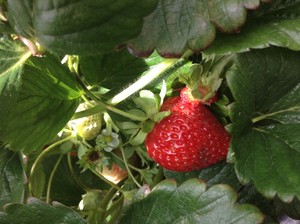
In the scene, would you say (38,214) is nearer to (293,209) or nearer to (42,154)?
(42,154)

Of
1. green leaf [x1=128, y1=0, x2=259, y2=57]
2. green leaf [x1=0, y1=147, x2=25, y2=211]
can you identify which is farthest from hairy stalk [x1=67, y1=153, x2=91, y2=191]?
green leaf [x1=128, y1=0, x2=259, y2=57]

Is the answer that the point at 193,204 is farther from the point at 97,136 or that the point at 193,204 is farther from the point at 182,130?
the point at 97,136

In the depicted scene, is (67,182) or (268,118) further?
(67,182)

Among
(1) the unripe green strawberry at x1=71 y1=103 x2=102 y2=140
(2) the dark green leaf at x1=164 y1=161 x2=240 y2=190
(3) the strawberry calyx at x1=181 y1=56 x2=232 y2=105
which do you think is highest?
(3) the strawberry calyx at x1=181 y1=56 x2=232 y2=105

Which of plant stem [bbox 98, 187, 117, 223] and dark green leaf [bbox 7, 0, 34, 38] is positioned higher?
dark green leaf [bbox 7, 0, 34, 38]

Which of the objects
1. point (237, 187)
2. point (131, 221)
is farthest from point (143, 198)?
point (237, 187)

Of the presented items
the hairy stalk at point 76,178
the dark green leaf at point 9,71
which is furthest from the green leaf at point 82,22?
the hairy stalk at point 76,178

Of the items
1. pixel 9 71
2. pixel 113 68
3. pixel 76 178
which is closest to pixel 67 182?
pixel 76 178

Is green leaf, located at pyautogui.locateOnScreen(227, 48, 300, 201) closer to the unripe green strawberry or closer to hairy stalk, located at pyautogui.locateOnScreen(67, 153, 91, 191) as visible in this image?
the unripe green strawberry
